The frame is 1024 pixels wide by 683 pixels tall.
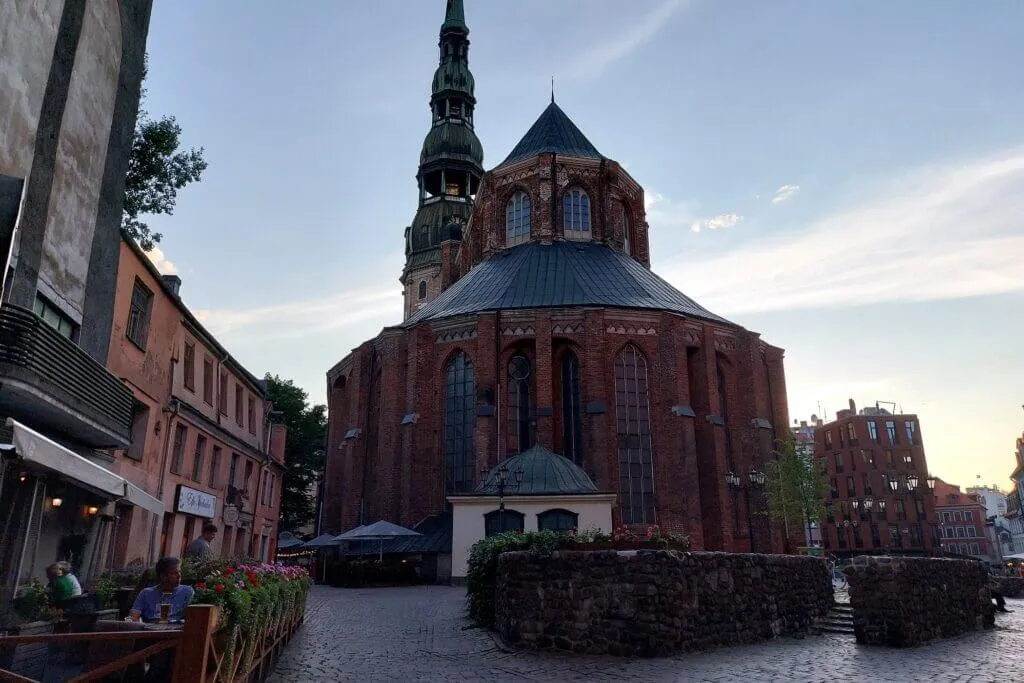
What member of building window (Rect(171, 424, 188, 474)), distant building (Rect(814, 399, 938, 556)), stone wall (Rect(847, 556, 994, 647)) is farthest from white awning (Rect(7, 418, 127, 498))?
distant building (Rect(814, 399, 938, 556))

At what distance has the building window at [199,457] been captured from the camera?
2056 cm

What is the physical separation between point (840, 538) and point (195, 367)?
214ft

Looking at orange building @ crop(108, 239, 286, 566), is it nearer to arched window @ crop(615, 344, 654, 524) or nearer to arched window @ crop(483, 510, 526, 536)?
arched window @ crop(483, 510, 526, 536)

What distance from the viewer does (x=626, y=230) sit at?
139 ft

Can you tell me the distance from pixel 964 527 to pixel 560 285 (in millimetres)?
76092

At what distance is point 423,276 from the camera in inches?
2281

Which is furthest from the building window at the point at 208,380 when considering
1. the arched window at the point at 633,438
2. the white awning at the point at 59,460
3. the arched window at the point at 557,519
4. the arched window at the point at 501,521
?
the arched window at the point at 633,438

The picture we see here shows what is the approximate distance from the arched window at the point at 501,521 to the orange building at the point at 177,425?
27.5ft

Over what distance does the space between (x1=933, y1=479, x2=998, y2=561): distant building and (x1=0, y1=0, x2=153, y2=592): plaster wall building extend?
92.3 metres

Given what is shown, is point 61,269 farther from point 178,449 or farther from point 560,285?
point 560,285

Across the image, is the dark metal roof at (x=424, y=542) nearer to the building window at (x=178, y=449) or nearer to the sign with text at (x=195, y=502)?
the sign with text at (x=195, y=502)

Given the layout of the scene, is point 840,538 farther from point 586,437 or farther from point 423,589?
point 423,589

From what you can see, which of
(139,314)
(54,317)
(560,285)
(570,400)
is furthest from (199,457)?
(560,285)

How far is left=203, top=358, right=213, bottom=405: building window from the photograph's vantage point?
21.3 m
